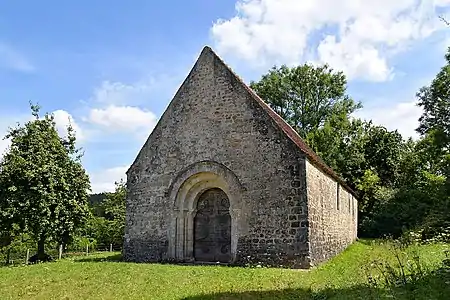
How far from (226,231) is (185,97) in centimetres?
601

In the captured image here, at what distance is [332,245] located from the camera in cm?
1992

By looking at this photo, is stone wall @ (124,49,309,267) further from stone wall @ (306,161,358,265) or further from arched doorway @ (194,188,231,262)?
arched doorway @ (194,188,231,262)

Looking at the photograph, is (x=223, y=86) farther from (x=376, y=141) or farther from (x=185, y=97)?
(x=376, y=141)

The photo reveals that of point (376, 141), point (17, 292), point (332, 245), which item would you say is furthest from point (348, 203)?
point (17, 292)

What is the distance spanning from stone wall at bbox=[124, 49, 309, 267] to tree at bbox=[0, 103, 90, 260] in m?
5.84

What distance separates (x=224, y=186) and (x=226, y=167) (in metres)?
0.80

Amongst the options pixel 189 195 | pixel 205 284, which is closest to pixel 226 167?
pixel 189 195

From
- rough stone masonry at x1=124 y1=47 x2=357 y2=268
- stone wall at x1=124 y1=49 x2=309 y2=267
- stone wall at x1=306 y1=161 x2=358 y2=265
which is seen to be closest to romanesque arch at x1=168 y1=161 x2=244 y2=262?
rough stone masonry at x1=124 y1=47 x2=357 y2=268

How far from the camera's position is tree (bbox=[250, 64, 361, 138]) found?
4362 cm

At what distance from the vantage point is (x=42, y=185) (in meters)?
Answer: 22.4

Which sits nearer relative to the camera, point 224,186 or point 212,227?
point 224,186

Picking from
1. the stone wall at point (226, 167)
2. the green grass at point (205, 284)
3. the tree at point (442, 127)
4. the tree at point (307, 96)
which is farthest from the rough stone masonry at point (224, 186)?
the tree at point (307, 96)

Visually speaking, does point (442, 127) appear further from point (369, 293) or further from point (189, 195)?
point (189, 195)

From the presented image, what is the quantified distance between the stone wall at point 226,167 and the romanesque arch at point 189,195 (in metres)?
0.15
